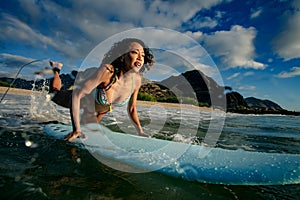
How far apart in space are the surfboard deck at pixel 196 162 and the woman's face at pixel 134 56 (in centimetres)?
105

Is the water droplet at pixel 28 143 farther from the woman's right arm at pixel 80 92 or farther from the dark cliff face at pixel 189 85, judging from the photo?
the dark cliff face at pixel 189 85

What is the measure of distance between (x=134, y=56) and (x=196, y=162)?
1.60 meters

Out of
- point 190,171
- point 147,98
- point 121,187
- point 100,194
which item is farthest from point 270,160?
point 147,98

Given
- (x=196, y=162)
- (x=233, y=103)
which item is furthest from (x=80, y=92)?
(x=233, y=103)

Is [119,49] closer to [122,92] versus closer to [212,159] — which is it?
[122,92]

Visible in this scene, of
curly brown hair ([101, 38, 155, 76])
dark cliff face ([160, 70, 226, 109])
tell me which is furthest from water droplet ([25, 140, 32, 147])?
dark cliff face ([160, 70, 226, 109])

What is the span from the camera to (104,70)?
99.9 inches

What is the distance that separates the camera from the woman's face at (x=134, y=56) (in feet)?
8.79

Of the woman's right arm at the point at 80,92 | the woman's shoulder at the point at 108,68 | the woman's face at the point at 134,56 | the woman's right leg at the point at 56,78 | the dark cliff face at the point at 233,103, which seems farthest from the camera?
the dark cliff face at the point at 233,103

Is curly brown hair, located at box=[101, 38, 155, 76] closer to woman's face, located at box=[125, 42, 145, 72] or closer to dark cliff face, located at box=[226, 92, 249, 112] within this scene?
woman's face, located at box=[125, 42, 145, 72]

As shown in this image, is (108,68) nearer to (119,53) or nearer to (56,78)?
(119,53)

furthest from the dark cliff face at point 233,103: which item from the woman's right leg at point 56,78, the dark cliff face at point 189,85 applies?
the woman's right leg at point 56,78

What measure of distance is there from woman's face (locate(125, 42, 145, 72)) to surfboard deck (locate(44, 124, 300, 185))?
1.05 metres

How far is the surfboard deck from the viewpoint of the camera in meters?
1.59
